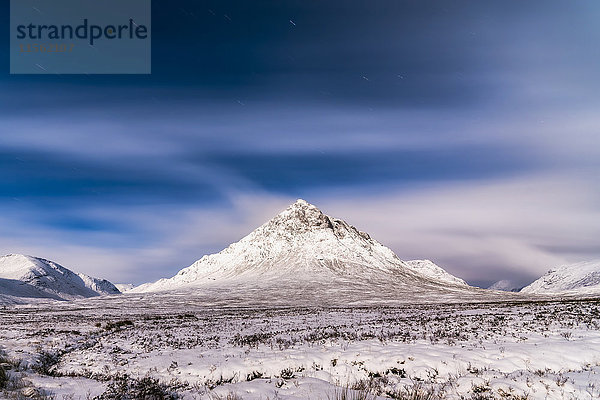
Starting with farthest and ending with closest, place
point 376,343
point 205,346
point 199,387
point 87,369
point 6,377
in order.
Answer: point 205,346 < point 376,343 < point 87,369 < point 6,377 < point 199,387

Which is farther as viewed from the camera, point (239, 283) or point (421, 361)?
point (239, 283)

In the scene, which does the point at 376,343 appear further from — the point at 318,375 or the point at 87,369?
the point at 87,369

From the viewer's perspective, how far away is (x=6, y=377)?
39.5 ft

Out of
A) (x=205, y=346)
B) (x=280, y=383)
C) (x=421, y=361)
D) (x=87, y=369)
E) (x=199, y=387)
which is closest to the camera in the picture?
(x=280, y=383)

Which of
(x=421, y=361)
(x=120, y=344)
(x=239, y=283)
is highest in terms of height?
(x=421, y=361)

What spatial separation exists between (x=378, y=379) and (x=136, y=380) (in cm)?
847

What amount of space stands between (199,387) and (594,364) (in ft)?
45.3

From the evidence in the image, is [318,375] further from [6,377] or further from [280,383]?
[6,377]

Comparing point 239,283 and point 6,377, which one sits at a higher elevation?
point 6,377

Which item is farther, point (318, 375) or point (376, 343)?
point (376, 343)

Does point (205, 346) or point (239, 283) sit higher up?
point (205, 346)

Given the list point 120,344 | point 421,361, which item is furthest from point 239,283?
point 421,361

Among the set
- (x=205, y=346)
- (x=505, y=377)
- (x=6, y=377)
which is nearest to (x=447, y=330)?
(x=505, y=377)

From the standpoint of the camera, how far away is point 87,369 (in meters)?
15.5
